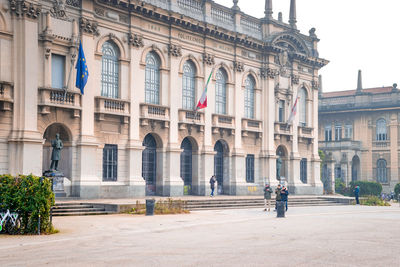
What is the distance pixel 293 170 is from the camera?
155 ft

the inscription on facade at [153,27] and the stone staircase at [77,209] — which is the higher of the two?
the inscription on facade at [153,27]

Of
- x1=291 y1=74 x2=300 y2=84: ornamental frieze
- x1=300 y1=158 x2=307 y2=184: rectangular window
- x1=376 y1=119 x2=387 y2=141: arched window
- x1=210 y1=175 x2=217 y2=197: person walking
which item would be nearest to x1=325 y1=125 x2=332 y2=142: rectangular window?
x1=376 y1=119 x2=387 y2=141: arched window

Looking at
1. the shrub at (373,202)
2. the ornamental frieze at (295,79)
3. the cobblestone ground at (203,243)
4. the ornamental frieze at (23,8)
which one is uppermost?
the ornamental frieze at (23,8)

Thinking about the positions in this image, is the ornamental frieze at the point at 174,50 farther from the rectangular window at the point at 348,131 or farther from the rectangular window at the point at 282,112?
the rectangular window at the point at 348,131

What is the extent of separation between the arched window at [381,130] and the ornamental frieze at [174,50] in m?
37.1

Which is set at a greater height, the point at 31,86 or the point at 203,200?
the point at 31,86

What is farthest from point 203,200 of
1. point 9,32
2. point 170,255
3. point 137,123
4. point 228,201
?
point 170,255

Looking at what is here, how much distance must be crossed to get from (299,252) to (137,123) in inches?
815

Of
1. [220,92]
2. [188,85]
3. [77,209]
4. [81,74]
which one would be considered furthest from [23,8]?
[220,92]

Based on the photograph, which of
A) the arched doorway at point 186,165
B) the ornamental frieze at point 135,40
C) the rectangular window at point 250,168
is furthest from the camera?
the rectangular window at point 250,168

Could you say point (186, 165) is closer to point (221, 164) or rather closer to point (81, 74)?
point (221, 164)

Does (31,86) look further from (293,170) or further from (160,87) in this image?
(293,170)

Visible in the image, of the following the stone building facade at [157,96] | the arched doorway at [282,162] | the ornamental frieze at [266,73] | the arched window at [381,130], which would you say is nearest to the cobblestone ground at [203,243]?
the stone building facade at [157,96]

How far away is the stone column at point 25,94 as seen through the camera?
28.4 m
